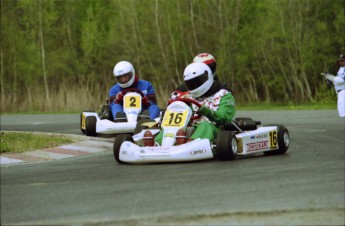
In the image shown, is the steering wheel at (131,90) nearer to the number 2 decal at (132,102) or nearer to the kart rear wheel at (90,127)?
the number 2 decal at (132,102)

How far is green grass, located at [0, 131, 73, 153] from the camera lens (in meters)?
12.6

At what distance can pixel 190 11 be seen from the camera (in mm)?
35812

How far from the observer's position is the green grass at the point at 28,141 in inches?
496

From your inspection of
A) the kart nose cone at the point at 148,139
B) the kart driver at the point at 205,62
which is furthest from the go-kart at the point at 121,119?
the kart nose cone at the point at 148,139

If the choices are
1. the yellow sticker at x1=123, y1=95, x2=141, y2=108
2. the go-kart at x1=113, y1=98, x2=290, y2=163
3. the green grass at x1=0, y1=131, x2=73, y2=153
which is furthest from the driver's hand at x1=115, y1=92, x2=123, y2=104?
the go-kart at x1=113, y1=98, x2=290, y2=163

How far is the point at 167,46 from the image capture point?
3994 centimetres

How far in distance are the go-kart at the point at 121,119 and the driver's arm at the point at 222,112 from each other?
428 cm

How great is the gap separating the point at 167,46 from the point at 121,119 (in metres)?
23.9

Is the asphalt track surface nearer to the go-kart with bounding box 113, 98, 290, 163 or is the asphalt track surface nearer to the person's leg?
the go-kart with bounding box 113, 98, 290, 163

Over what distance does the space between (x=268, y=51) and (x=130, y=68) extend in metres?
20.4

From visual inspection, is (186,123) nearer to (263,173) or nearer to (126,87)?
(263,173)

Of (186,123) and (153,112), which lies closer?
(186,123)

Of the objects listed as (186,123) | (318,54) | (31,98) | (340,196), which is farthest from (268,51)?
(340,196)

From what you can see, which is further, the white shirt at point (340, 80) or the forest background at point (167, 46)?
the forest background at point (167, 46)
